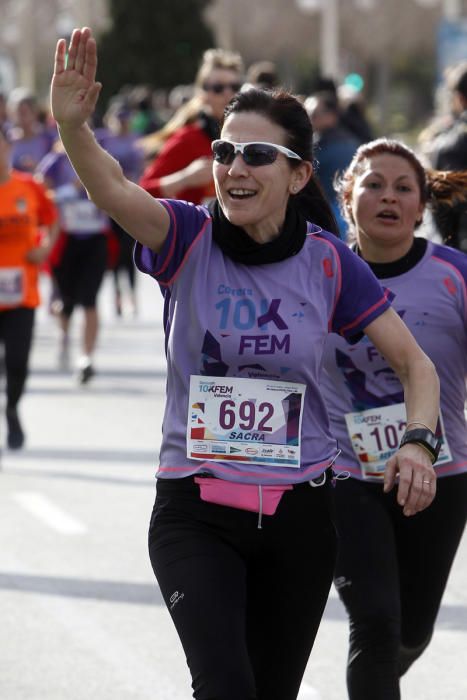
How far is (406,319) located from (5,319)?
5.44 meters

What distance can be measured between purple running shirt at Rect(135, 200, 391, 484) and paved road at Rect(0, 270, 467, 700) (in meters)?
0.38

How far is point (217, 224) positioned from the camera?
3783 mm

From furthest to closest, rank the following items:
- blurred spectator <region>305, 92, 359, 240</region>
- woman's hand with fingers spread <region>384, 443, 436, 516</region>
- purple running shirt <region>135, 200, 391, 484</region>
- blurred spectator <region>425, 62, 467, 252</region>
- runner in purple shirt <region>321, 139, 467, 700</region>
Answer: blurred spectator <region>305, 92, 359, 240</region> → blurred spectator <region>425, 62, 467, 252</region> → runner in purple shirt <region>321, 139, 467, 700</region> → purple running shirt <region>135, 200, 391, 484</region> → woman's hand with fingers spread <region>384, 443, 436, 516</region>

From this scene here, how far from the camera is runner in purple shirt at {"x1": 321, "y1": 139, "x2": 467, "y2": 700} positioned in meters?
4.57

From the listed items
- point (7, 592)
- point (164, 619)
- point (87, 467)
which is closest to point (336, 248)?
point (164, 619)

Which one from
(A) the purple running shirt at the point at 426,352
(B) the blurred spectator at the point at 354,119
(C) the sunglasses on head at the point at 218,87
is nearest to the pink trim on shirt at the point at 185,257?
(A) the purple running shirt at the point at 426,352

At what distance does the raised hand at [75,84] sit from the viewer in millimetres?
3492

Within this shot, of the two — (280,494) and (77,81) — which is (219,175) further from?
(280,494)

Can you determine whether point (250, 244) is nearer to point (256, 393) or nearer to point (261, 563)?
point (256, 393)

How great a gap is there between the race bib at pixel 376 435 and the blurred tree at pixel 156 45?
125 ft

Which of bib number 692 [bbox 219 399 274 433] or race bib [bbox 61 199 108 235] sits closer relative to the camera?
Answer: bib number 692 [bbox 219 399 274 433]

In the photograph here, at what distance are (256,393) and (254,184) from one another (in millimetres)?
484

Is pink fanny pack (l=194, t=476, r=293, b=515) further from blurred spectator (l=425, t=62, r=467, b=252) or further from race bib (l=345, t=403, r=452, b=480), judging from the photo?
blurred spectator (l=425, t=62, r=467, b=252)

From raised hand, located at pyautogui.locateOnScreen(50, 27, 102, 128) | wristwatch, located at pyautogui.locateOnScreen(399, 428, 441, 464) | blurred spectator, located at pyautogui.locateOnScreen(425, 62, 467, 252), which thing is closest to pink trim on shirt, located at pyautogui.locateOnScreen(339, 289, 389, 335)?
wristwatch, located at pyautogui.locateOnScreen(399, 428, 441, 464)
